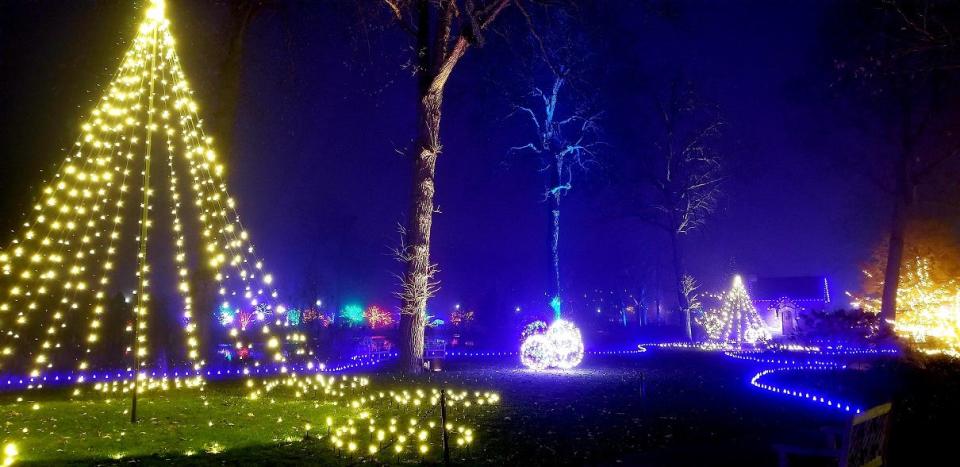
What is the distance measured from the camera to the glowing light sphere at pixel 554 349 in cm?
1575

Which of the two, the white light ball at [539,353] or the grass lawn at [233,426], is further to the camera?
the white light ball at [539,353]

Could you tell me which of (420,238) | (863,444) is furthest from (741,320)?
(863,444)

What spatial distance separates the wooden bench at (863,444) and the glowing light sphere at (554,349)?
10.5 metres

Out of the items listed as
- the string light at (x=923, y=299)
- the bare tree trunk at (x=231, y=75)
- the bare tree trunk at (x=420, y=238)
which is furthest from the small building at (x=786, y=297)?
the bare tree trunk at (x=231, y=75)

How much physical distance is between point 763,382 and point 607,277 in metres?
37.9

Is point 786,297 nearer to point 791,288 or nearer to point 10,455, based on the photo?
point 791,288

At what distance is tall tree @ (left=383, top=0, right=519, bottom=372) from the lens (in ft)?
45.9

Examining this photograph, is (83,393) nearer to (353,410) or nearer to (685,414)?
(353,410)

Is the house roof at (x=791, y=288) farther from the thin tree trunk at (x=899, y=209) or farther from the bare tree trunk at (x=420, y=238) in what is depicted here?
the bare tree trunk at (x=420, y=238)

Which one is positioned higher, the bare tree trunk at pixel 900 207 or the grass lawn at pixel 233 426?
the bare tree trunk at pixel 900 207

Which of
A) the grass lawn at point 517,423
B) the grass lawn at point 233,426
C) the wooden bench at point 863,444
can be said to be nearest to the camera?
the wooden bench at point 863,444

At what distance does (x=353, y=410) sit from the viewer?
9203mm

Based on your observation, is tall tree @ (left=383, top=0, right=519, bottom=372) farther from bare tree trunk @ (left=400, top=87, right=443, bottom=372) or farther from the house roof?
the house roof

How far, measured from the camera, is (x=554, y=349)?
15.8m
